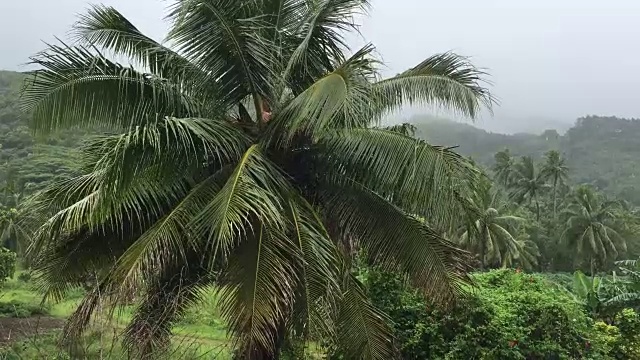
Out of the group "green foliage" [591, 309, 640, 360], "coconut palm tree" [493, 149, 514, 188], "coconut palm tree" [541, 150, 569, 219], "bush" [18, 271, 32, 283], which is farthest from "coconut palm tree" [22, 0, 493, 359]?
"coconut palm tree" [493, 149, 514, 188]

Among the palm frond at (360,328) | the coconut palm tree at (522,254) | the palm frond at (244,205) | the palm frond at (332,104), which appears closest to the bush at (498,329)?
the palm frond at (360,328)

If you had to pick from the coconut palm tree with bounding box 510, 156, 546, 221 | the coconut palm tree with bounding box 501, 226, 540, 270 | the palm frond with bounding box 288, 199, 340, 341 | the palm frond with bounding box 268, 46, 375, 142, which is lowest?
the coconut palm tree with bounding box 501, 226, 540, 270

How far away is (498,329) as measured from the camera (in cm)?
791

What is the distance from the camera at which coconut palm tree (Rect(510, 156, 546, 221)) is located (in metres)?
58.6

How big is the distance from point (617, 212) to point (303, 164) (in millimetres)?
46565

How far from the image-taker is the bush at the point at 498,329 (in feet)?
25.9

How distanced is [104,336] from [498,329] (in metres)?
5.09

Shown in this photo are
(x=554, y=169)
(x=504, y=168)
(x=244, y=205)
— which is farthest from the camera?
(x=504, y=168)

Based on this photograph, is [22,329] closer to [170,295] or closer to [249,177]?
[170,295]

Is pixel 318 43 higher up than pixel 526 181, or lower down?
higher up

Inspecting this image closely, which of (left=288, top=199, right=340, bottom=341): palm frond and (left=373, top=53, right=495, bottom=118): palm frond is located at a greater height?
(left=373, top=53, right=495, bottom=118): palm frond

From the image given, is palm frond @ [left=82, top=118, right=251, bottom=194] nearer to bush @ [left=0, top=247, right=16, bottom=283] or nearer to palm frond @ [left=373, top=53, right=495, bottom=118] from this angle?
palm frond @ [left=373, top=53, right=495, bottom=118]

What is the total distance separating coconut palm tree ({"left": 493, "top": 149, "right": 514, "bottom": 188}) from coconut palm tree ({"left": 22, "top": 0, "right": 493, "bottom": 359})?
57858 millimetres

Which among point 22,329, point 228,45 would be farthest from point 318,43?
point 22,329
